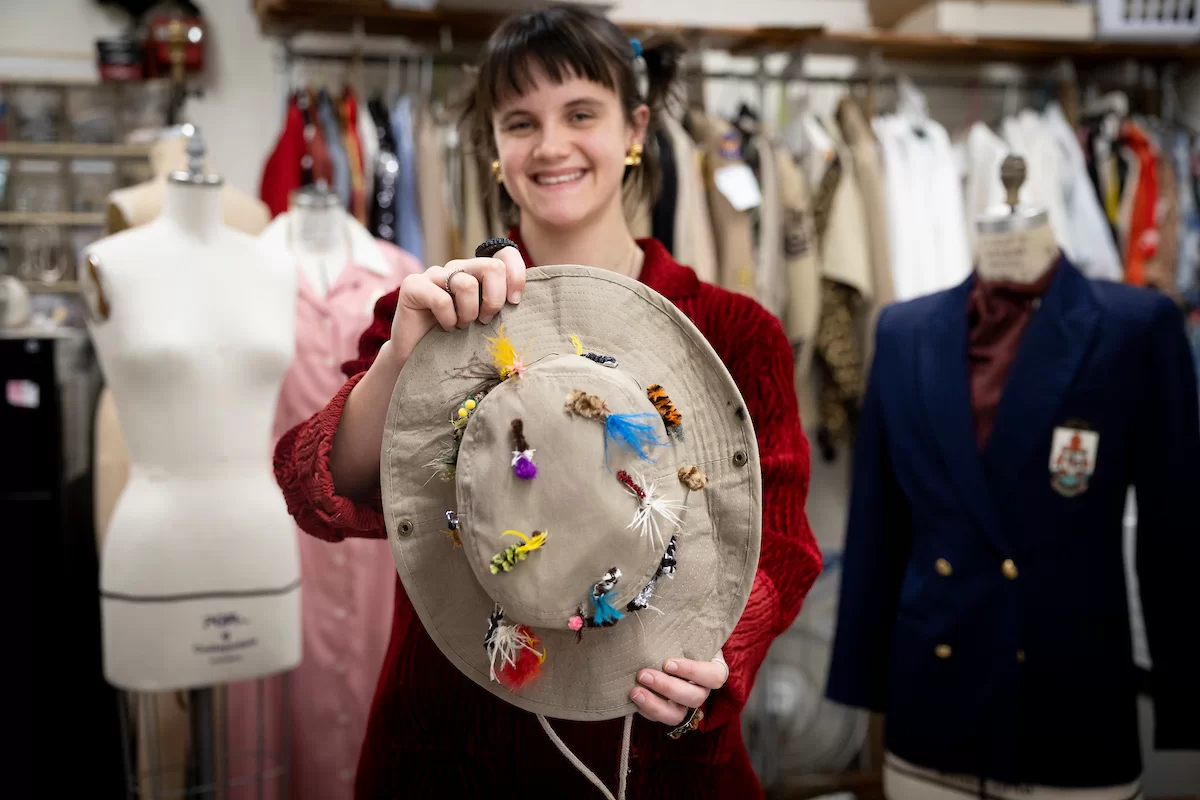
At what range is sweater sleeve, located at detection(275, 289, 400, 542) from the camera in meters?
0.92

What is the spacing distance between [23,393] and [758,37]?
2705mm

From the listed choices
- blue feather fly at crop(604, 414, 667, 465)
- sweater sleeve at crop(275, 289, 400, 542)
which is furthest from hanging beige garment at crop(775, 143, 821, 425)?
blue feather fly at crop(604, 414, 667, 465)

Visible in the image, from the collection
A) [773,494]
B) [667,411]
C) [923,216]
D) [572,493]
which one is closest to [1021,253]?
[773,494]

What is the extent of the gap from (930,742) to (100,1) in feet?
13.0

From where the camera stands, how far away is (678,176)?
3.02 m

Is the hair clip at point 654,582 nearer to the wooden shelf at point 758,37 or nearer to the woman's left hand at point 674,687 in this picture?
the woman's left hand at point 674,687

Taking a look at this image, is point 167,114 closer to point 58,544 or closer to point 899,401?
point 58,544

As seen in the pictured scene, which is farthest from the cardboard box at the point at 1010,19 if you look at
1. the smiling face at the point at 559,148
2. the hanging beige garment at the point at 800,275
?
the smiling face at the point at 559,148

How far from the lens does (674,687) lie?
2.62 ft

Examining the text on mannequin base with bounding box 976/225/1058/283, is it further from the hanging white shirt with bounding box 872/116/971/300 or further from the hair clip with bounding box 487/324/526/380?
the hanging white shirt with bounding box 872/116/971/300

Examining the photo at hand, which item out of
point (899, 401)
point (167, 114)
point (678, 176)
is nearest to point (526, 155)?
point (899, 401)

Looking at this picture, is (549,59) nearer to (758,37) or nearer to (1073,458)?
(1073,458)

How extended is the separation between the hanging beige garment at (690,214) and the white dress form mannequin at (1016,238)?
A: 1.29 m

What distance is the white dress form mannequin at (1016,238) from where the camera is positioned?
1726mm
